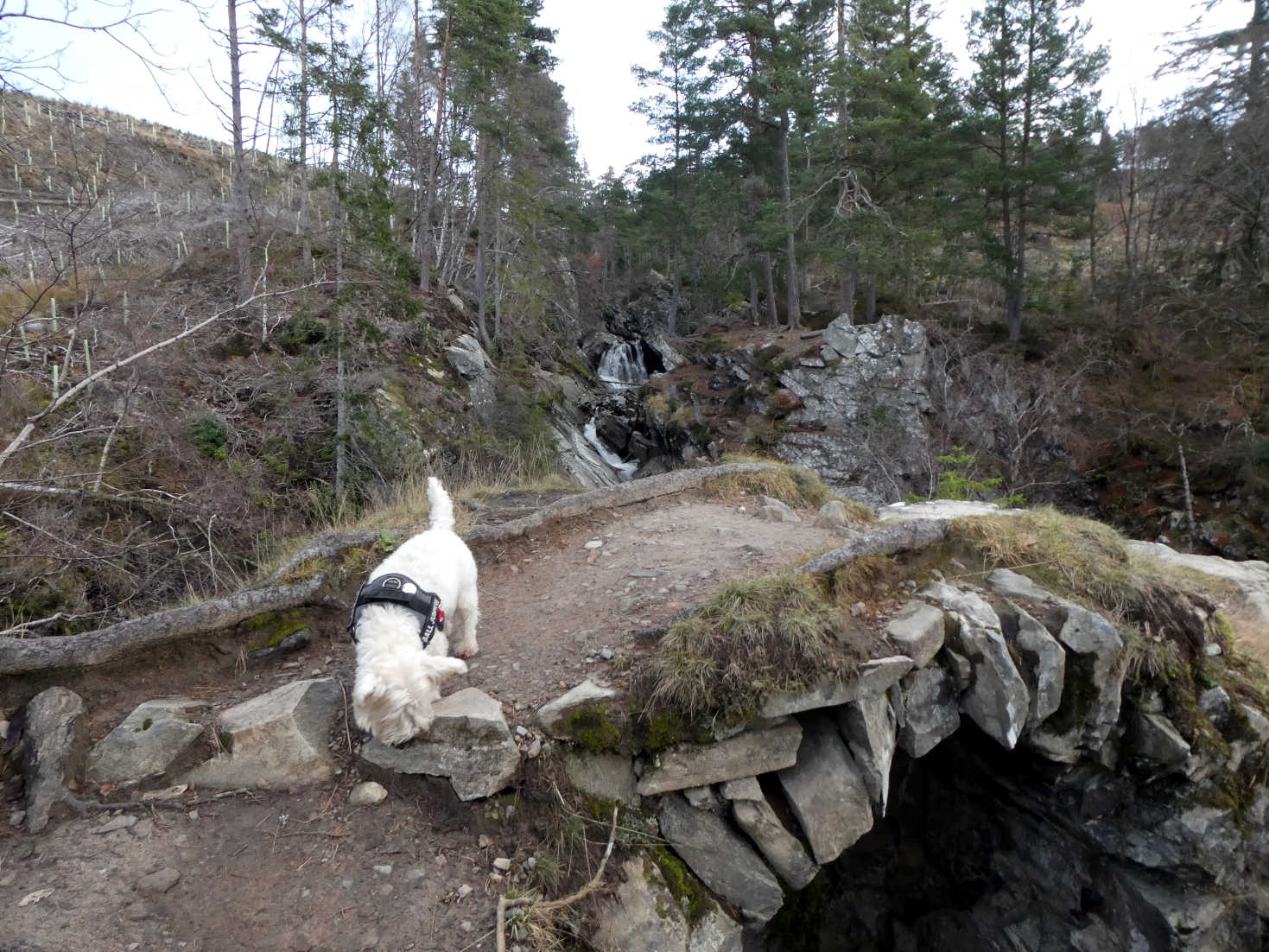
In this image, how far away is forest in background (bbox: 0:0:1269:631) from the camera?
816 cm

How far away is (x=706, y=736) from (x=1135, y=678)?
3.44m

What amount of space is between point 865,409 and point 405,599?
17355 millimetres

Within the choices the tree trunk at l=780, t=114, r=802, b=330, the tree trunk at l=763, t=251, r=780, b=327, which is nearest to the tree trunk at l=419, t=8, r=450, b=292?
the tree trunk at l=780, t=114, r=802, b=330

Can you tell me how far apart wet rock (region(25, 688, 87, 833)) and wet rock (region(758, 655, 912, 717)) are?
133 inches

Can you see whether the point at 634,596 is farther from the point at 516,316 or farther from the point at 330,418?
the point at 516,316

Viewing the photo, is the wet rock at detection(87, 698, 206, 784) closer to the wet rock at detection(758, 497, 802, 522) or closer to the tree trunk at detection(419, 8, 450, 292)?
the wet rock at detection(758, 497, 802, 522)

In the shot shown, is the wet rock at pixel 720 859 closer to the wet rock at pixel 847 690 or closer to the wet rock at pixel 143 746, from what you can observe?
the wet rock at pixel 847 690

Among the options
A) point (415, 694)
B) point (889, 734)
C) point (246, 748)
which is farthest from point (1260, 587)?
point (246, 748)

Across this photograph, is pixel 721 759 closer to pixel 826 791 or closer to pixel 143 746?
pixel 826 791

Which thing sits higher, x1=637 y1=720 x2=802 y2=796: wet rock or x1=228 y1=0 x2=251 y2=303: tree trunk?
x1=228 y1=0 x2=251 y2=303: tree trunk

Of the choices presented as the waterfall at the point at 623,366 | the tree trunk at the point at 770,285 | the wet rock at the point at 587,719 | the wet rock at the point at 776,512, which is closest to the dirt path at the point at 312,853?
the wet rock at the point at 587,719

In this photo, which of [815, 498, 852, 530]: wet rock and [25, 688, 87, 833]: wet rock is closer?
[25, 688, 87, 833]: wet rock

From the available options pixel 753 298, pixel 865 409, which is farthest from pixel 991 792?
pixel 753 298

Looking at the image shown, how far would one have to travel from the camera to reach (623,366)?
26.2 m
